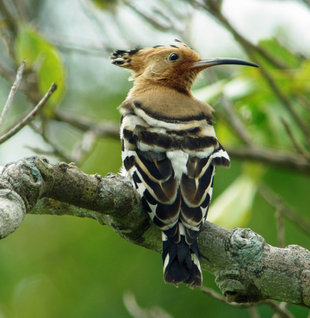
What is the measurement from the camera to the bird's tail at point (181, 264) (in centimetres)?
257

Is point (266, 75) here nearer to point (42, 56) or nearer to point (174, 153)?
point (174, 153)

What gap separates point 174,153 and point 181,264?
651mm

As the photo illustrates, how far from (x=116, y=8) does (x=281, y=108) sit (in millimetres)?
1583

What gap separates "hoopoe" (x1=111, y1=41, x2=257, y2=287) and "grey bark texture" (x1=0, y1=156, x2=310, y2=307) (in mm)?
85

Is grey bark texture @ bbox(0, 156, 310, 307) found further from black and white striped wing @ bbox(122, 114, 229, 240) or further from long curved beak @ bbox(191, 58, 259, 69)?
long curved beak @ bbox(191, 58, 259, 69)

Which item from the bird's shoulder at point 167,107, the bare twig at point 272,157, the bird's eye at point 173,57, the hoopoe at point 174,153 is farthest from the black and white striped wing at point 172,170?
the bare twig at point 272,157

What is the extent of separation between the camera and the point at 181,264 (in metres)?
2.59

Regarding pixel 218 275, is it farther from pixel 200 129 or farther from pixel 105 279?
pixel 105 279

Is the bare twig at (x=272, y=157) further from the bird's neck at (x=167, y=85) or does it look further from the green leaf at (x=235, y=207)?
the bird's neck at (x=167, y=85)

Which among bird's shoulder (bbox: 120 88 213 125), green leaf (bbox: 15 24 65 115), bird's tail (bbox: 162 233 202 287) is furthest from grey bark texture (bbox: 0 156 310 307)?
green leaf (bbox: 15 24 65 115)

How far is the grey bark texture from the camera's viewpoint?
216cm

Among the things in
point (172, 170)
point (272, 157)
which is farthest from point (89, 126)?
point (172, 170)

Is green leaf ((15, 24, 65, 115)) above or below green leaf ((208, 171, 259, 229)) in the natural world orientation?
Answer: above

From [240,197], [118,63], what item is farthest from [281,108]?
[118,63]
